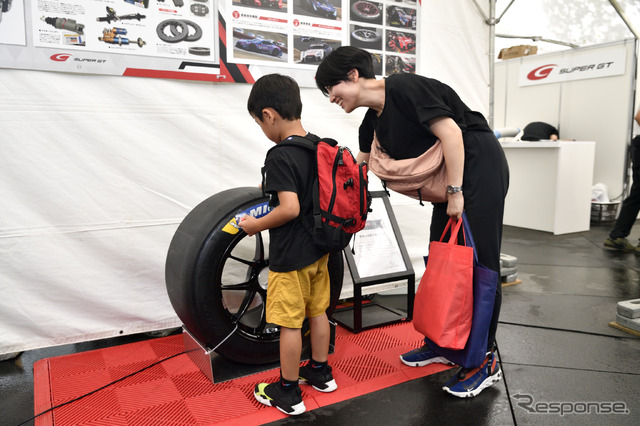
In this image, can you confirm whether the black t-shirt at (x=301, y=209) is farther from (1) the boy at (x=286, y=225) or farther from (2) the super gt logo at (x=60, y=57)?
(2) the super gt logo at (x=60, y=57)

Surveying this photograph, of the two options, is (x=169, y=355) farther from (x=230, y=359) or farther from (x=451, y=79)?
(x=451, y=79)

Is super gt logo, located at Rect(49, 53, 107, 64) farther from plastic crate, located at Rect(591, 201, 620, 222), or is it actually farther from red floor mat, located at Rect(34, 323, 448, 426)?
plastic crate, located at Rect(591, 201, 620, 222)

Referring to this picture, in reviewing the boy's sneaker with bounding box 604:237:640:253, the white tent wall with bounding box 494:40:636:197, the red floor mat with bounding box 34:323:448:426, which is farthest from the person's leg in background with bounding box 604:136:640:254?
the red floor mat with bounding box 34:323:448:426

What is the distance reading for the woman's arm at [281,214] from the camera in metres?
1.57

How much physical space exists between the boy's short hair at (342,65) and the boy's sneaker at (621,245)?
12.5 feet

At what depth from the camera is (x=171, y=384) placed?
1.97 metres

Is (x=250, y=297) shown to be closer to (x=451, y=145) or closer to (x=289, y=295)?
(x=289, y=295)

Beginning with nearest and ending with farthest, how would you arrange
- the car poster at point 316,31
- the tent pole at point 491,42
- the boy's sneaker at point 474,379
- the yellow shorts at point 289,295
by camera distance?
1. the yellow shorts at point 289,295
2. the boy's sneaker at point 474,379
3. the car poster at point 316,31
4. the tent pole at point 491,42

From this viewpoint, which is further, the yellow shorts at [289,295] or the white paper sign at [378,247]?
the white paper sign at [378,247]

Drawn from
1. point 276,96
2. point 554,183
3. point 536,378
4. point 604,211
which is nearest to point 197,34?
point 276,96

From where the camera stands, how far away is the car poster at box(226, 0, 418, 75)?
8.18ft

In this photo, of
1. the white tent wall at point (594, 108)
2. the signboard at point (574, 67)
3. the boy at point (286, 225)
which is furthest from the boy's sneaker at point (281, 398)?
the signboard at point (574, 67)

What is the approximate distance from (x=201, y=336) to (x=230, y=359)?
19 cm

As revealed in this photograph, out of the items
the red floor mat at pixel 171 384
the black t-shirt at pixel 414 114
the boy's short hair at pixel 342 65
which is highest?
the boy's short hair at pixel 342 65
